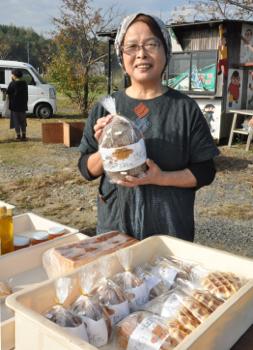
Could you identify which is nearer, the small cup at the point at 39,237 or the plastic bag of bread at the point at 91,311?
the plastic bag of bread at the point at 91,311

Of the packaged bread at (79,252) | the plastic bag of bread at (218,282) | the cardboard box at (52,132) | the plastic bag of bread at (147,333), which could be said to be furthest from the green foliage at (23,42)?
the plastic bag of bread at (147,333)

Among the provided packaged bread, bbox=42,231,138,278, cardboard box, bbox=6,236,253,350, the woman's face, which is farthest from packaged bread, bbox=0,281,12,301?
the woman's face

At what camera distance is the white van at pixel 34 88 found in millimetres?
14586

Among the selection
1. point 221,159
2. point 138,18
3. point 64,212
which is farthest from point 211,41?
point 138,18

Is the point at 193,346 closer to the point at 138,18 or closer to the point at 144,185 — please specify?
the point at 144,185

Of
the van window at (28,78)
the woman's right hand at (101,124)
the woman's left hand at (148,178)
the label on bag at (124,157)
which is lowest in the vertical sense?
the woman's left hand at (148,178)

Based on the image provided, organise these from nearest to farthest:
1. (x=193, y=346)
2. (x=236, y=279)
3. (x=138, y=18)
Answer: (x=193, y=346) → (x=236, y=279) → (x=138, y=18)

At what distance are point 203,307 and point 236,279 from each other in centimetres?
20

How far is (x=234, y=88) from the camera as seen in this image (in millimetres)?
9883

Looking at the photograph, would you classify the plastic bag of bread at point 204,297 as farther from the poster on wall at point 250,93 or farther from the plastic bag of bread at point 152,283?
the poster on wall at point 250,93

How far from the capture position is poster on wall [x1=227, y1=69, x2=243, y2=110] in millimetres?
9781

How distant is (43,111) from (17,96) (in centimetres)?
462

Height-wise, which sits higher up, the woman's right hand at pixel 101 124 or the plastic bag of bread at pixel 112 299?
the woman's right hand at pixel 101 124

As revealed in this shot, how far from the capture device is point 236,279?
1.31 meters
